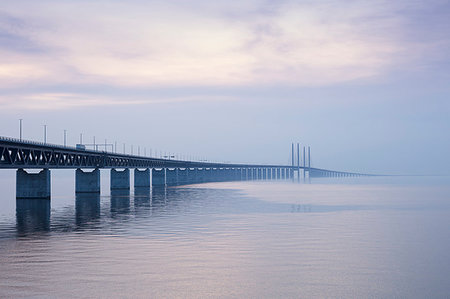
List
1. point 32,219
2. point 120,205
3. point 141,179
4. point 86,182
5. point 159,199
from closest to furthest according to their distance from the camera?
point 32,219, point 120,205, point 159,199, point 86,182, point 141,179

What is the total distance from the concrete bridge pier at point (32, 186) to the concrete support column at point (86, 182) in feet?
101

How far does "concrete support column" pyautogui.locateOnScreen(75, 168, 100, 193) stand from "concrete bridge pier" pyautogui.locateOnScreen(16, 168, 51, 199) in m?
30.7

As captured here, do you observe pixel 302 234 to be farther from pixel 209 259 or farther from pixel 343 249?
pixel 209 259

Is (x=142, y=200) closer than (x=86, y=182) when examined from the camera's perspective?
Yes

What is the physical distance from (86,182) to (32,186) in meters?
33.0

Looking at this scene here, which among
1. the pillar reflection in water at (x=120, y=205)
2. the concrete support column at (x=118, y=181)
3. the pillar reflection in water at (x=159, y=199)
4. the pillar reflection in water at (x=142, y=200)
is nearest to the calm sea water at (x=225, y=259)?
the pillar reflection in water at (x=120, y=205)

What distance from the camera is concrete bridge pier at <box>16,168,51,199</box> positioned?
339ft

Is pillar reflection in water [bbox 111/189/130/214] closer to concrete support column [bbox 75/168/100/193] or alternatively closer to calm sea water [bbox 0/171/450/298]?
calm sea water [bbox 0/171/450/298]

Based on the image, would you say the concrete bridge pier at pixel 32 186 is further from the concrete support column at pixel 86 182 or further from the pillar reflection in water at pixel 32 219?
the concrete support column at pixel 86 182

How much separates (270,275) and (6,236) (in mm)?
27795

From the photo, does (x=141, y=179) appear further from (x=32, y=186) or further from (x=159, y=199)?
(x=32, y=186)

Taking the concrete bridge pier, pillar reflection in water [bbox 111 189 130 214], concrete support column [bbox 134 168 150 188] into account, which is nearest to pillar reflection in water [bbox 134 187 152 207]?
pillar reflection in water [bbox 111 189 130 214]

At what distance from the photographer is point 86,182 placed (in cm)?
13650

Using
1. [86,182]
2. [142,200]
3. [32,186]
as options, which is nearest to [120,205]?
[142,200]
